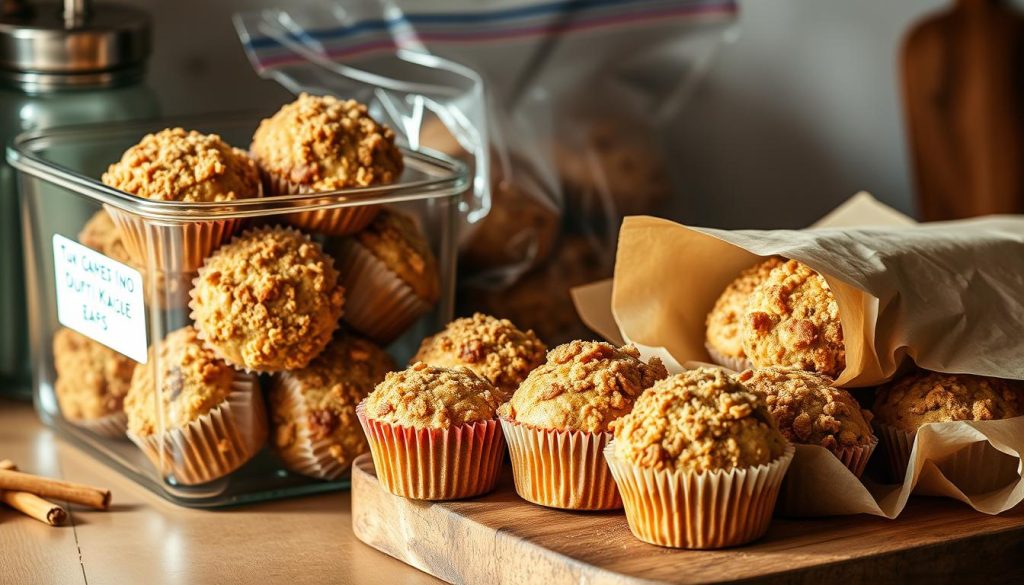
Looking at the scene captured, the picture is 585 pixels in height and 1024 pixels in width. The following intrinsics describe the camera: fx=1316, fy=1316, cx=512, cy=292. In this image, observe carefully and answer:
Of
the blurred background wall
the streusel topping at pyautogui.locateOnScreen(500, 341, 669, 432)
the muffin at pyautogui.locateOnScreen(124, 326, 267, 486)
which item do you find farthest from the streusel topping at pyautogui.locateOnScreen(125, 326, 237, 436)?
the blurred background wall

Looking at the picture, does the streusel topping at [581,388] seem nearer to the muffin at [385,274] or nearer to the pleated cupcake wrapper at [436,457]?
the pleated cupcake wrapper at [436,457]

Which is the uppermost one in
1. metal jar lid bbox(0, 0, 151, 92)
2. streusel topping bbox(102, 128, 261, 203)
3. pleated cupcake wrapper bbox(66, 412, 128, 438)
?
metal jar lid bbox(0, 0, 151, 92)

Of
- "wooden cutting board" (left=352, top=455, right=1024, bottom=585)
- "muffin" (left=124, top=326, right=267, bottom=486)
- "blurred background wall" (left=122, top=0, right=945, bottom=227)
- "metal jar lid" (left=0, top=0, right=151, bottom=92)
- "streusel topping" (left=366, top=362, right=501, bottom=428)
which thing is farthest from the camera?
"blurred background wall" (left=122, top=0, right=945, bottom=227)

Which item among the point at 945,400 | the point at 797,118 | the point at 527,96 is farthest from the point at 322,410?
the point at 797,118

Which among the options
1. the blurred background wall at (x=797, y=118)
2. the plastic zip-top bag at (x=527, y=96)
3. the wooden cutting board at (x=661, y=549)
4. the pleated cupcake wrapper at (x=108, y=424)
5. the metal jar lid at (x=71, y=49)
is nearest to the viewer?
the wooden cutting board at (x=661, y=549)

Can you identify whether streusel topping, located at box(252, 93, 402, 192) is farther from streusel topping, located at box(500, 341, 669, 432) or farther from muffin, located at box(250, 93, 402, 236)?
streusel topping, located at box(500, 341, 669, 432)

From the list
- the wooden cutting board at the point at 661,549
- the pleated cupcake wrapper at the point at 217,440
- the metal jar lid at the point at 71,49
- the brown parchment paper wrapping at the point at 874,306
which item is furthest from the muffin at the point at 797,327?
the metal jar lid at the point at 71,49
